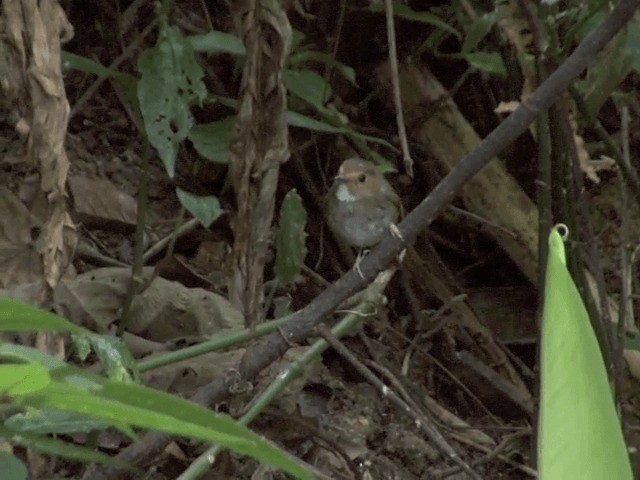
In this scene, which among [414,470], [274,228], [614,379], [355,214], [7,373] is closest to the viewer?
[7,373]

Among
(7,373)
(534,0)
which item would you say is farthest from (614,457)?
(534,0)

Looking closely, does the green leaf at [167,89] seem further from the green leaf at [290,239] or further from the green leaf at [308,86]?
the green leaf at [308,86]

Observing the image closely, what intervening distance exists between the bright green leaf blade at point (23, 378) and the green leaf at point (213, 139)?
1362mm

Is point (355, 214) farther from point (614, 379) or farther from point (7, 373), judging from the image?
point (7, 373)

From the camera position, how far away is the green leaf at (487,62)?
1763 millimetres

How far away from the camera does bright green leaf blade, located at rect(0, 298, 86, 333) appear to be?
37 cm

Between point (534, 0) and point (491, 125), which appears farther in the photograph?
point (491, 125)

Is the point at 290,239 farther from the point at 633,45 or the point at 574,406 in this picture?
the point at 574,406

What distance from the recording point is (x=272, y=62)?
1.04 metres

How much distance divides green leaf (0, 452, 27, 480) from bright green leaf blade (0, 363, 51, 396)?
285mm

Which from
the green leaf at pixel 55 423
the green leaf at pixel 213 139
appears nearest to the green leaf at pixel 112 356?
the green leaf at pixel 55 423

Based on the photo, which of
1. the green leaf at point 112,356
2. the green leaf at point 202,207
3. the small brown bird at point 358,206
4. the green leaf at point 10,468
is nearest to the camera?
the green leaf at point 10,468

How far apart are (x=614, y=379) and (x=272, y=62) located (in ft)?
2.80

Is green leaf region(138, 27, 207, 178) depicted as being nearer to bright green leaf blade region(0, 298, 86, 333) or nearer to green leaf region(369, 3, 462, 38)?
green leaf region(369, 3, 462, 38)
